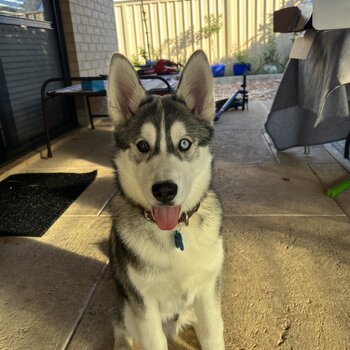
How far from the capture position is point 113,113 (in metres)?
1.69

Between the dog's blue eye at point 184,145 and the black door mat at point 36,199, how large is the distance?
1690 millimetres

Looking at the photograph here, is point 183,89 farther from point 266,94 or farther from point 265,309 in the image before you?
point 266,94

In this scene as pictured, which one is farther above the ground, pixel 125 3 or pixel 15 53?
pixel 125 3

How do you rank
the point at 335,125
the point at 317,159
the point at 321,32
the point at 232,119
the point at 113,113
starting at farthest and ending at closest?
the point at 232,119, the point at 317,159, the point at 335,125, the point at 321,32, the point at 113,113

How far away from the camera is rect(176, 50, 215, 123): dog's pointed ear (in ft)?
5.18

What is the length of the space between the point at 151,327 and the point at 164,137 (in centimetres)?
85

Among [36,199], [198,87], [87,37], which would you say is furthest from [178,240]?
[87,37]

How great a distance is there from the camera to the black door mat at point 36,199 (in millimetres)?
2832

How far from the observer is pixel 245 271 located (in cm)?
218

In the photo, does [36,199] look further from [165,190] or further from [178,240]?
[165,190]

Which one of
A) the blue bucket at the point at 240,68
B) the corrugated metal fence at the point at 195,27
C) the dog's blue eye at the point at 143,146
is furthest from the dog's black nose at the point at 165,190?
the corrugated metal fence at the point at 195,27

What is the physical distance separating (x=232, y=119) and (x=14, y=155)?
3675 millimetres

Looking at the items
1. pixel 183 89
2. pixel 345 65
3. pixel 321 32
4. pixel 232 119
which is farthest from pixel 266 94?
pixel 183 89

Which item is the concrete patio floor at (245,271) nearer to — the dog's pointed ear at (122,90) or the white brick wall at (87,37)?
the dog's pointed ear at (122,90)
